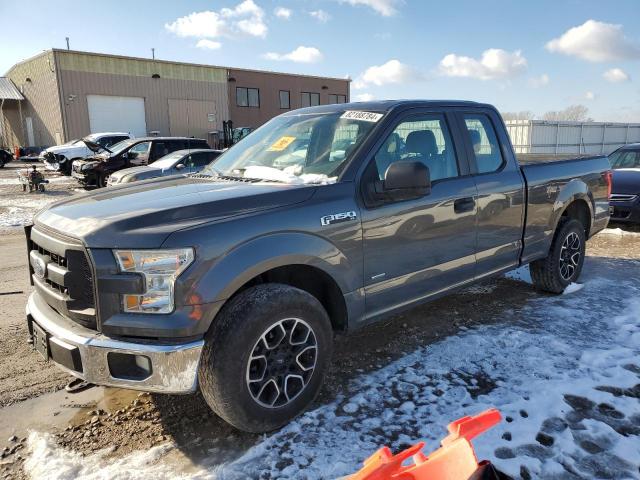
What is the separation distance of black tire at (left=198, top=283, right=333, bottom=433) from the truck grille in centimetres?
65

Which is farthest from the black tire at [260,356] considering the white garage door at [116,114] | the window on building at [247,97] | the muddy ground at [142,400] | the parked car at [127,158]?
the window on building at [247,97]

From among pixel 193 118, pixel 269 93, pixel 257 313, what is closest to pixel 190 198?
pixel 257 313

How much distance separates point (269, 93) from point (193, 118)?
733 centimetres

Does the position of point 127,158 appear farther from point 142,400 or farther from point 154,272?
point 154,272

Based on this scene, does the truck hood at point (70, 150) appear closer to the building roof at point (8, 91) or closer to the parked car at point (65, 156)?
the parked car at point (65, 156)

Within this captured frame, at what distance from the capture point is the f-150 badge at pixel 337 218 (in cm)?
298

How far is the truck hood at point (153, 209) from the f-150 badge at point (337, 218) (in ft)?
0.58

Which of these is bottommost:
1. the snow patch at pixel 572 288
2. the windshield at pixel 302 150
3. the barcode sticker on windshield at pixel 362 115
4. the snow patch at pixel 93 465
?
the snow patch at pixel 93 465

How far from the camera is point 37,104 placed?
33469 mm

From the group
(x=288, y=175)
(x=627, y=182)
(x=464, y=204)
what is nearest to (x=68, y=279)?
(x=288, y=175)

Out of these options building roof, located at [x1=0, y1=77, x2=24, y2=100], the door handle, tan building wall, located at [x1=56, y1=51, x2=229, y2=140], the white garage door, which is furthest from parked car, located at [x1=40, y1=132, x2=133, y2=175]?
building roof, located at [x1=0, y1=77, x2=24, y2=100]

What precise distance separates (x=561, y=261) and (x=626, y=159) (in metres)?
6.44

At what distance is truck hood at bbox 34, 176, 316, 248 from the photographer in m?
2.47

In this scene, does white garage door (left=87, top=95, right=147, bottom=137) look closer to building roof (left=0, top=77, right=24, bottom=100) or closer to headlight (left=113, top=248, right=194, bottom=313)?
building roof (left=0, top=77, right=24, bottom=100)
